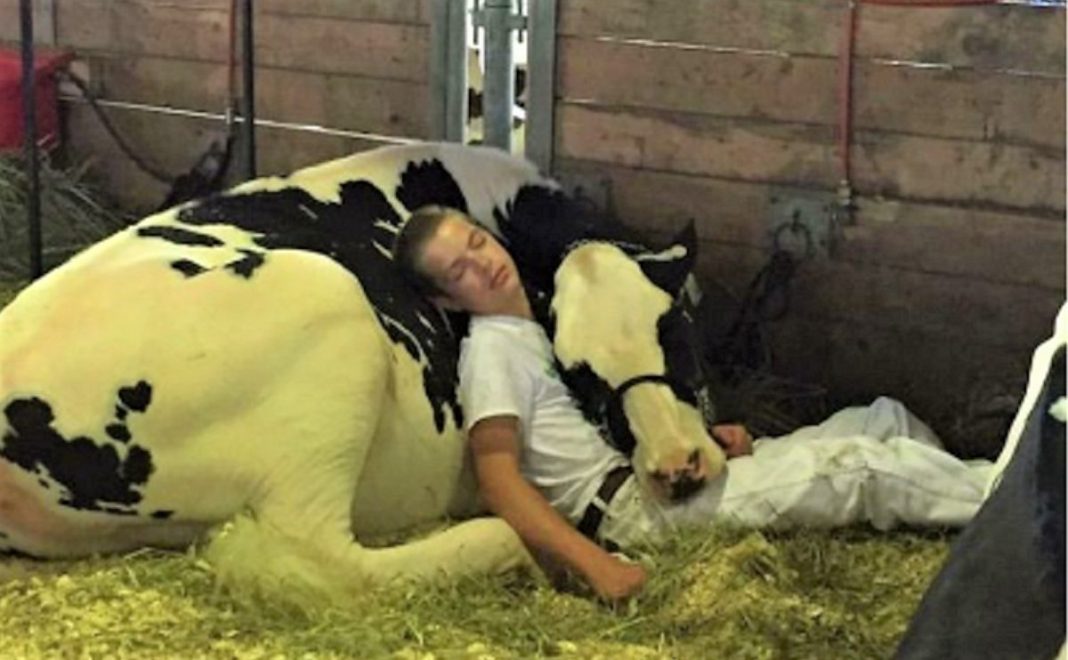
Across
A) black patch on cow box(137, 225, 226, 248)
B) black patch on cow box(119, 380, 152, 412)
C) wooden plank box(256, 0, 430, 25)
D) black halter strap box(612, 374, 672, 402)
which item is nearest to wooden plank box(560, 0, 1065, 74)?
wooden plank box(256, 0, 430, 25)

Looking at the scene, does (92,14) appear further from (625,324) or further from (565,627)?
(565,627)

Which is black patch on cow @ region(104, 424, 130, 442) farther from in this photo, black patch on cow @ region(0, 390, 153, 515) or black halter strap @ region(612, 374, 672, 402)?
black halter strap @ region(612, 374, 672, 402)

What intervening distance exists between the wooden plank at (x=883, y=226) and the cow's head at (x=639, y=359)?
0.57 metres

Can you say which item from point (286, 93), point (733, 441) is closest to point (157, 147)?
point (286, 93)

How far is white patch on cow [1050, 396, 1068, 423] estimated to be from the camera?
1.53 metres

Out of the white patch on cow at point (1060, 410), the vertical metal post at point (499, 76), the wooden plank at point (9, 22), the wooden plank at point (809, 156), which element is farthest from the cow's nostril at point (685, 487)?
the wooden plank at point (9, 22)

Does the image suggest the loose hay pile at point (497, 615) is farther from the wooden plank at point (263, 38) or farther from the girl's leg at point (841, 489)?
the wooden plank at point (263, 38)

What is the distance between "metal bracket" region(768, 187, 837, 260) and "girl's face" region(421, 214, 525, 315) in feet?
2.66

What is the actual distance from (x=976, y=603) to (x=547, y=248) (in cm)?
170

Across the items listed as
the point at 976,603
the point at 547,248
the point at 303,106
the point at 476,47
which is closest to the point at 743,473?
the point at 547,248

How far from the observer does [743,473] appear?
274 cm

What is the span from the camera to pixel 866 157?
3.38 meters

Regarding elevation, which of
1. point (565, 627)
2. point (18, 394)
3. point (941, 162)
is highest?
point (941, 162)

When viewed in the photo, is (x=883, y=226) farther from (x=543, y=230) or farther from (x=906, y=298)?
(x=543, y=230)
